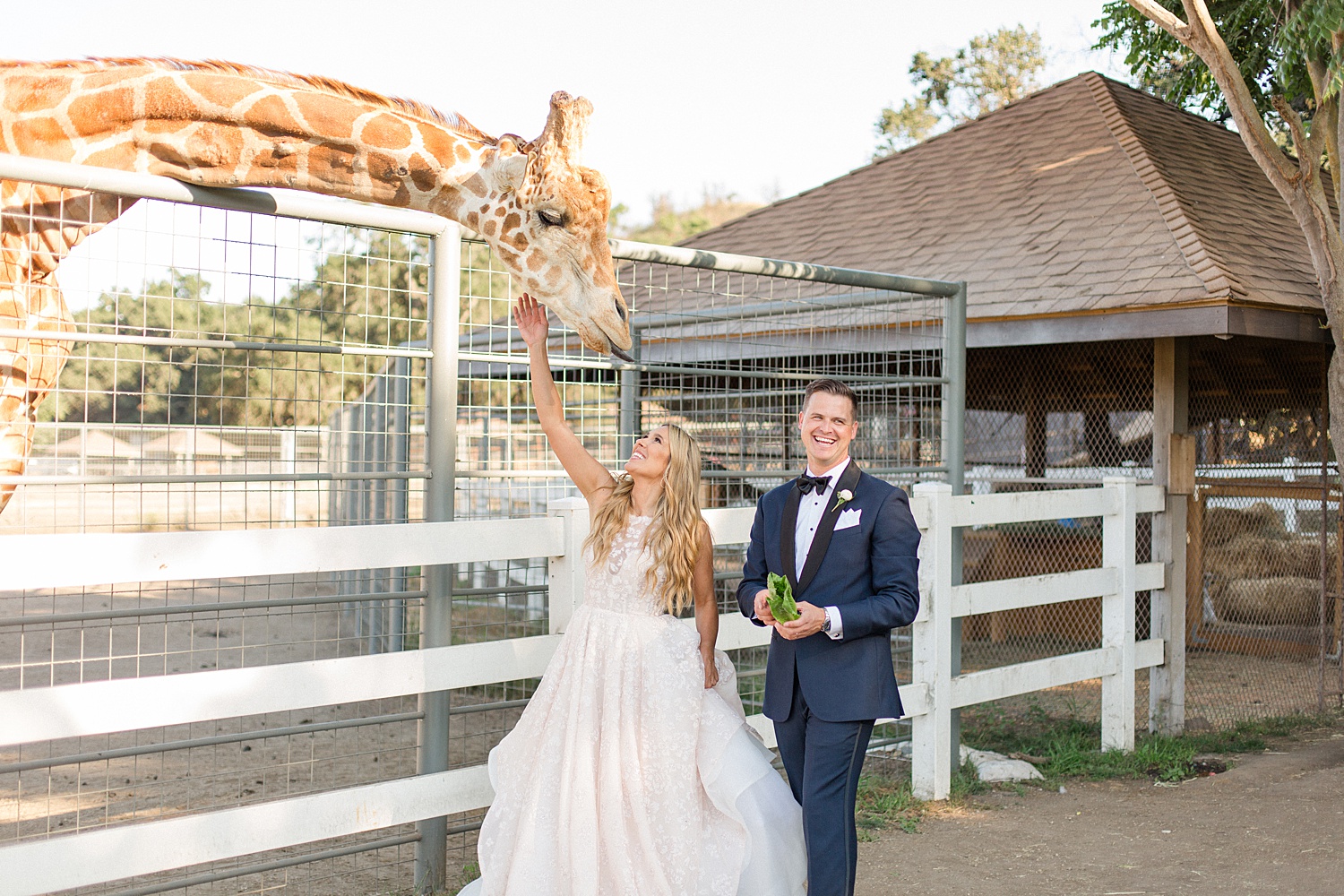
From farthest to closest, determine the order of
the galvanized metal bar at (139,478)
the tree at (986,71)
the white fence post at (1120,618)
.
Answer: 1. the tree at (986,71)
2. the white fence post at (1120,618)
3. the galvanized metal bar at (139,478)

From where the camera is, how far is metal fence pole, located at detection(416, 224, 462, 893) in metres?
4.41

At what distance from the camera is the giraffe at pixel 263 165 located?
3.71 meters

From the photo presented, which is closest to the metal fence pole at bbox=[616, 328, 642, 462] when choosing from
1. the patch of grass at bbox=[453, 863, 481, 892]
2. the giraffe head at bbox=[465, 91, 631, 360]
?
the giraffe head at bbox=[465, 91, 631, 360]

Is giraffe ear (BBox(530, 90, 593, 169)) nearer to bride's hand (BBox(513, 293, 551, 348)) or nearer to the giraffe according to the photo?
the giraffe

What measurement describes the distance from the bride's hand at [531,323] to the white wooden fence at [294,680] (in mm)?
717

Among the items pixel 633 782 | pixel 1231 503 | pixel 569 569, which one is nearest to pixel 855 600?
pixel 633 782

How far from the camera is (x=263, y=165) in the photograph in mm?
4188

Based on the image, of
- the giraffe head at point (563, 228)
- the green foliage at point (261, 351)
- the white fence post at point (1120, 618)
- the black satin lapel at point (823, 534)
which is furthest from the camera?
the white fence post at point (1120, 618)

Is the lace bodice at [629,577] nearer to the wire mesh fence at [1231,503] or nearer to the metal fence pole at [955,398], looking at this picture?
the metal fence pole at [955,398]

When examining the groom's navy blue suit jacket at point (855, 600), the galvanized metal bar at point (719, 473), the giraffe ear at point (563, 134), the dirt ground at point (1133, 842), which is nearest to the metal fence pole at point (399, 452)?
the galvanized metal bar at point (719, 473)

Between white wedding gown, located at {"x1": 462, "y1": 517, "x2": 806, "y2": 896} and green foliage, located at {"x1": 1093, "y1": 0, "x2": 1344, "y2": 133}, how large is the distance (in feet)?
16.7

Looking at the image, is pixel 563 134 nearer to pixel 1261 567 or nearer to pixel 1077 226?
pixel 1077 226

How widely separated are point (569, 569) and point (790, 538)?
1072mm

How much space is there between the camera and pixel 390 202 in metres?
4.63
